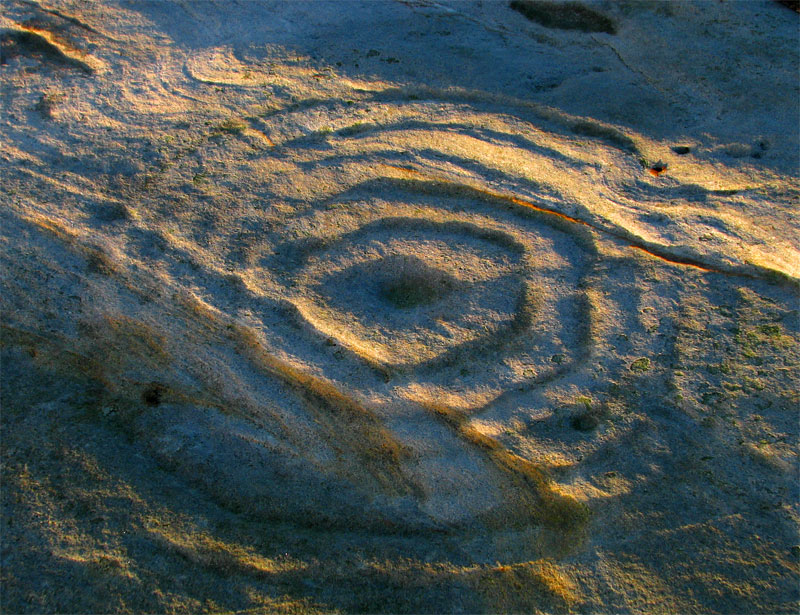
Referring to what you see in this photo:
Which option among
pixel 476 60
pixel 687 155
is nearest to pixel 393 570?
pixel 687 155

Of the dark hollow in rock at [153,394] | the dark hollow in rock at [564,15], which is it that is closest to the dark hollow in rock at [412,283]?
the dark hollow in rock at [153,394]

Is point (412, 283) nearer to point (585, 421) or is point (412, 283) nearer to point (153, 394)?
point (585, 421)

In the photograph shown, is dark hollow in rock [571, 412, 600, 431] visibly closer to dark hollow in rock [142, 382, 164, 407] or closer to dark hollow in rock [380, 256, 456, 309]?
dark hollow in rock [380, 256, 456, 309]

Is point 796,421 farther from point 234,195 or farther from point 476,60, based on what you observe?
point 234,195

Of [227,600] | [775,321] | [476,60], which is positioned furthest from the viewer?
[476,60]

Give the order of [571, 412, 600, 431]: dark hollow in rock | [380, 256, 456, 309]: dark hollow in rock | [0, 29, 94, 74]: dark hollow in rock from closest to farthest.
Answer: [571, 412, 600, 431]: dark hollow in rock, [380, 256, 456, 309]: dark hollow in rock, [0, 29, 94, 74]: dark hollow in rock

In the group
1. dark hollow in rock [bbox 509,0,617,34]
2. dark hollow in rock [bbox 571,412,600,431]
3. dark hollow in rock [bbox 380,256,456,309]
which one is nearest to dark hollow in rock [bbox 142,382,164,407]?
dark hollow in rock [bbox 380,256,456,309]
